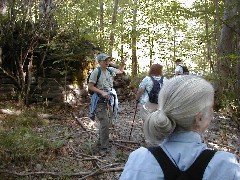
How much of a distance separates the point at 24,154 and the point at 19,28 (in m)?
6.19

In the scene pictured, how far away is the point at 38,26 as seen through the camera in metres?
10.5

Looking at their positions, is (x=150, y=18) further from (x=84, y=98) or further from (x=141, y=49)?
(x=84, y=98)

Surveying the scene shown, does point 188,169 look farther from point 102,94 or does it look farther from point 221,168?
point 102,94

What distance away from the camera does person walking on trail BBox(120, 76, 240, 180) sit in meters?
1.41

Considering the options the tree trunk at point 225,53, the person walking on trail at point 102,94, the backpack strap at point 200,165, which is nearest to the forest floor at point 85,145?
the person walking on trail at point 102,94

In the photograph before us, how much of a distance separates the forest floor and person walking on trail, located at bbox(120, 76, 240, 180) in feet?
12.2

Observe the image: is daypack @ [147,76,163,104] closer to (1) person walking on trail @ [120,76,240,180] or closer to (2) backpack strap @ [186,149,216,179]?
(1) person walking on trail @ [120,76,240,180]

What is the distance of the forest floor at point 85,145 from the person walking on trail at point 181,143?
3732 mm

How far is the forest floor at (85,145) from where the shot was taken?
5.32 metres

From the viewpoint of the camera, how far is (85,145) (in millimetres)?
6926

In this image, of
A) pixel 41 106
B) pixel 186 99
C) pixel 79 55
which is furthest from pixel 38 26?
pixel 186 99

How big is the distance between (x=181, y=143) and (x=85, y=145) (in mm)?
5589

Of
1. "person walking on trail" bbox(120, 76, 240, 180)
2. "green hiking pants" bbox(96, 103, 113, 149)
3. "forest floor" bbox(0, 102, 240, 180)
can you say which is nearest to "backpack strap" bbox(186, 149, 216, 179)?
"person walking on trail" bbox(120, 76, 240, 180)

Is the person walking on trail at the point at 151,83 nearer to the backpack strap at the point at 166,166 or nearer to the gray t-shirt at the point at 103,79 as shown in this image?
the gray t-shirt at the point at 103,79
